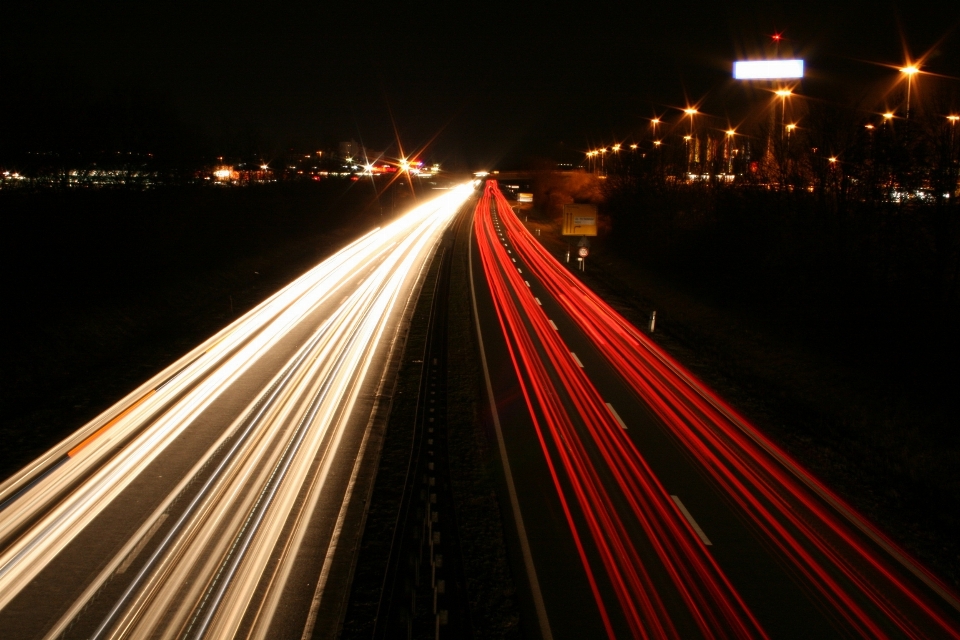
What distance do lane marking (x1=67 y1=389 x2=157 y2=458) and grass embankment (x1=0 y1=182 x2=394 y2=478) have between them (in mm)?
557

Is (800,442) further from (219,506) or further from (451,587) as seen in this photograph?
(219,506)

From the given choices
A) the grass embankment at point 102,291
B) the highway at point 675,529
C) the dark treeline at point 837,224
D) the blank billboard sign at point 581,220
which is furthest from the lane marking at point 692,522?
→ the blank billboard sign at point 581,220

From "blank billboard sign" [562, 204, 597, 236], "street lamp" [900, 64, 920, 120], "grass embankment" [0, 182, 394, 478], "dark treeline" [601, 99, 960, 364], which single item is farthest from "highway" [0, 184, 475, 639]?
"blank billboard sign" [562, 204, 597, 236]

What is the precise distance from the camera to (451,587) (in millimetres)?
7406

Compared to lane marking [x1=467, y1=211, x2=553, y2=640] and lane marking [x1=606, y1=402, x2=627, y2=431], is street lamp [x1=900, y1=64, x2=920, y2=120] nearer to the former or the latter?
lane marking [x1=606, y1=402, x2=627, y2=431]

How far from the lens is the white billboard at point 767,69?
5041 centimetres

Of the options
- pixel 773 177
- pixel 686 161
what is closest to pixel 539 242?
pixel 686 161

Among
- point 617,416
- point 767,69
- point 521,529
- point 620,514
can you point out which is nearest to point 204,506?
point 521,529

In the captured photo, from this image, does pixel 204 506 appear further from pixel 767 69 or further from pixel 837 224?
pixel 767 69

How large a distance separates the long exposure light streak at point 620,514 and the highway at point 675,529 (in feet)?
0.07

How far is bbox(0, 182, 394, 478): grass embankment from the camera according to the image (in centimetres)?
1375

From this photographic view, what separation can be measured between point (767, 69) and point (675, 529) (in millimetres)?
52813

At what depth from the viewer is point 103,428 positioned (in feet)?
38.6

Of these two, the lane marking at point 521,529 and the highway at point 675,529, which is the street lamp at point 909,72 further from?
the lane marking at point 521,529
